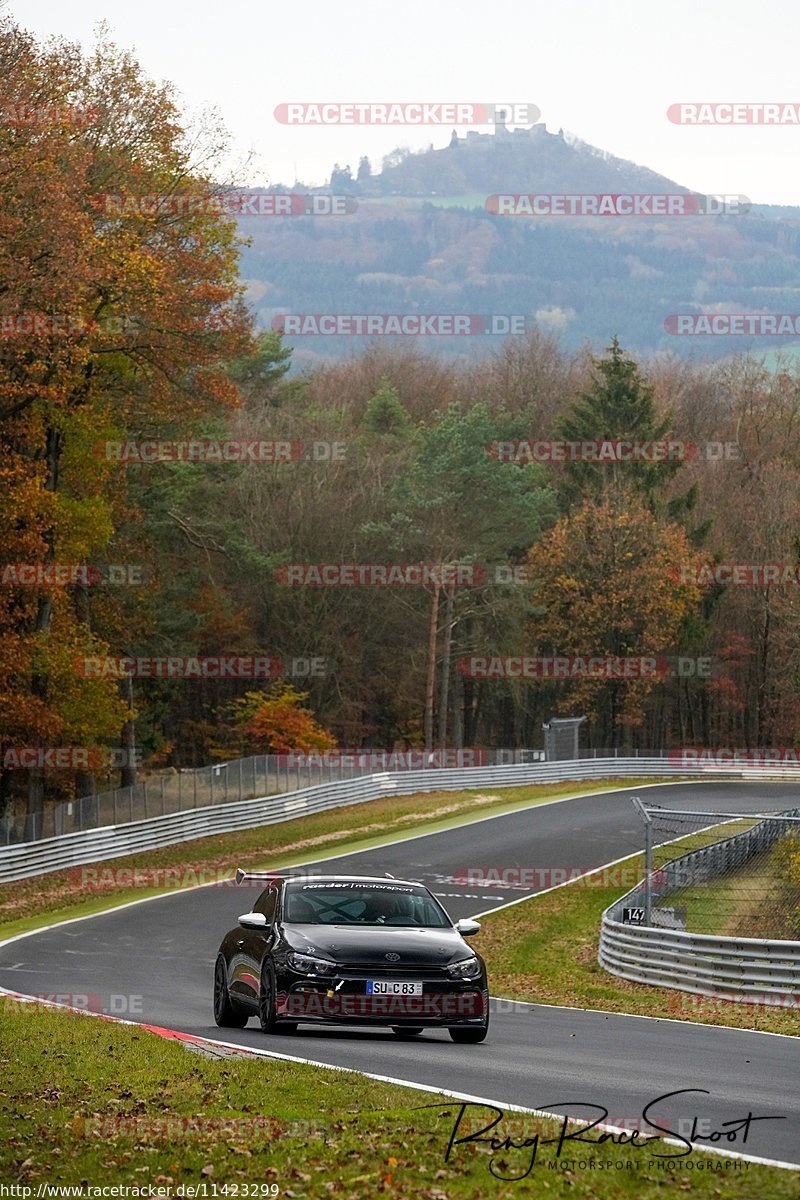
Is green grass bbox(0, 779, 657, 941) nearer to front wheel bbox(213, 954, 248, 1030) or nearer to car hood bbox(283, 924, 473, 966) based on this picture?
front wheel bbox(213, 954, 248, 1030)

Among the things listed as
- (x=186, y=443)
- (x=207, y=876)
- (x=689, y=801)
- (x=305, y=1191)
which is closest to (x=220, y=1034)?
(x=305, y=1191)

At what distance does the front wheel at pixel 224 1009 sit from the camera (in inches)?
611

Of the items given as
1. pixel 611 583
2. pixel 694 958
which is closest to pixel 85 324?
pixel 694 958

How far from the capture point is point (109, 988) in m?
20.2

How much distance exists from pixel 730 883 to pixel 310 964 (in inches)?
662

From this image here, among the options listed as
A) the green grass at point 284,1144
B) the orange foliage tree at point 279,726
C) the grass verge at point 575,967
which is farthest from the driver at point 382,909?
the orange foliage tree at point 279,726

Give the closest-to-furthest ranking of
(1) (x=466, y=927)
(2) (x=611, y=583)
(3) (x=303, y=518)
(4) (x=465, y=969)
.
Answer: (4) (x=465, y=969) → (1) (x=466, y=927) → (3) (x=303, y=518) → (2) (x=611, y=583)

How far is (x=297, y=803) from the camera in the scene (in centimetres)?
4919

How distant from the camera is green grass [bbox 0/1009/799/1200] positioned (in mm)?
8016

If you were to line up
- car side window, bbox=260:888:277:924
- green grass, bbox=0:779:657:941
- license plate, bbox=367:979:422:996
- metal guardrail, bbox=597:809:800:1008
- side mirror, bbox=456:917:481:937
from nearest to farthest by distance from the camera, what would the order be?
1. license plate, bbox=367:979:422:996
2. side mirror, bbox=456:917:481:937
3. car side window, bbox=260:888:277:924
4. metal guardrail, bbox=597:809:800:1008
5. green grass, bbox=0:779:657:941

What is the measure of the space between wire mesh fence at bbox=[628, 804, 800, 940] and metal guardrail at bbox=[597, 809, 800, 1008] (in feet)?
0.65

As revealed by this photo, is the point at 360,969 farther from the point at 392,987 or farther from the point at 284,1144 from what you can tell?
the point at 284,1144

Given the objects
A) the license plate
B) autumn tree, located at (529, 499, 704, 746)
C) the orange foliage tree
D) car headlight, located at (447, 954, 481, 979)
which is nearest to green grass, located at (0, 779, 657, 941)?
the orange foliage tree

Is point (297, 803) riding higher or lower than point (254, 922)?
lower
